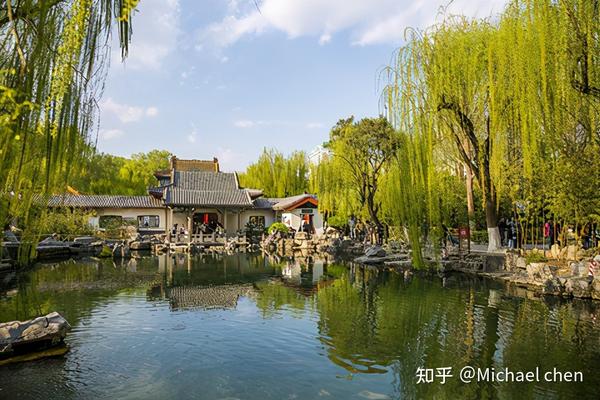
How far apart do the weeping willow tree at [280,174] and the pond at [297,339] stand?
22791mm

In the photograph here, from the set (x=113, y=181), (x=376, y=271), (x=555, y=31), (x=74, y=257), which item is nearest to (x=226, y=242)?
(x=74, y=257)

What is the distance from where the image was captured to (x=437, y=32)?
9.74 m

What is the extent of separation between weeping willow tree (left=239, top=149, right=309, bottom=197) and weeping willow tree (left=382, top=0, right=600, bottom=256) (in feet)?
73.3

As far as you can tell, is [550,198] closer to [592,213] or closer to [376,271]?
[592,213]

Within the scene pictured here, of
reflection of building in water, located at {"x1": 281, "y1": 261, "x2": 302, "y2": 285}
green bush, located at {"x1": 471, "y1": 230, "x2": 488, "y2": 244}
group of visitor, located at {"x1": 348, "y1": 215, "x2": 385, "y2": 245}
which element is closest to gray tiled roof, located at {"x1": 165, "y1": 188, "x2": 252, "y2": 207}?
group of visitor, located at {"x1": 348, "y1": 215, "x2": 385, "y2": 245}

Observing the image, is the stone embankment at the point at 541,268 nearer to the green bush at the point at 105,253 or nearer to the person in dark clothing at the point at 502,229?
the person in dark clothing at the point at 502,229

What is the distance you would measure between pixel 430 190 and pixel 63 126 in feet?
19.7

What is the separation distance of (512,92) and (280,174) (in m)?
29.2

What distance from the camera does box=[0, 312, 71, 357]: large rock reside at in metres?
5.93

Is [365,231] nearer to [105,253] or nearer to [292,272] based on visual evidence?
[292,272]

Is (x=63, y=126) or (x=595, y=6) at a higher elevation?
(x=595, y=6)

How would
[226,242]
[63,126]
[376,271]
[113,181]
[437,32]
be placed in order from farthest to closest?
[113,181], [226,242], [376,271], [437,32], [63,126]

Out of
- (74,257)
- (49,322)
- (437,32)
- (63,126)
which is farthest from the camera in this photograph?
(74,257)

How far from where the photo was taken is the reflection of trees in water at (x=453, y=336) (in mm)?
5473
